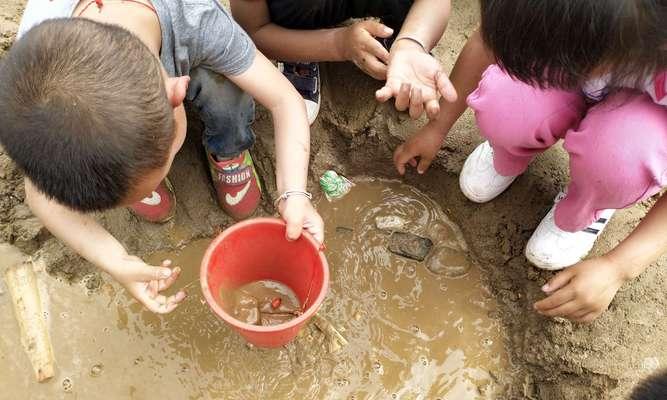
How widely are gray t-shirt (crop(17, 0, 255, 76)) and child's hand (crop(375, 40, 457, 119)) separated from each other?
1.21 feet

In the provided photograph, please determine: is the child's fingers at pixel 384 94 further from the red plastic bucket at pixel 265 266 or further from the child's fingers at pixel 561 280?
the child's fingers at pixel 561 280

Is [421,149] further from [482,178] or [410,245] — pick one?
[410,245]

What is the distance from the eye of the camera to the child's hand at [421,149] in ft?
5.77

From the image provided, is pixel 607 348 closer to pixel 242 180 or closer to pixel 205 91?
pixel 242 180

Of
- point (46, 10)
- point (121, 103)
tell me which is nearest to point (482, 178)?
point (121, 103)

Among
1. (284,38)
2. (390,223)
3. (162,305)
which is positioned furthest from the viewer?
(390,223)

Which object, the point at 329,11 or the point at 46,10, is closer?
the point at 46,10

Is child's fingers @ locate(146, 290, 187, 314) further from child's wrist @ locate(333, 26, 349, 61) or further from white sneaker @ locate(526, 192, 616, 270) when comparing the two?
white sneaker @ locate(526, 192, 616, 270)

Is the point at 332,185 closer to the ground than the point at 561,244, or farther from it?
closer to the ground

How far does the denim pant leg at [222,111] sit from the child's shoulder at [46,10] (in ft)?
1.18

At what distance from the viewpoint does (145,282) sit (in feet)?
4.45

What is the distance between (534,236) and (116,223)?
1.23 m

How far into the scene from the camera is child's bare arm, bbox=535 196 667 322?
55.9 inches

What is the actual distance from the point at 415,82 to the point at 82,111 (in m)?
0.86
